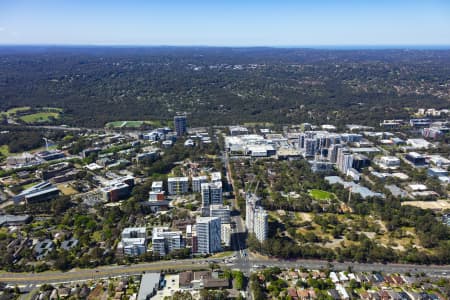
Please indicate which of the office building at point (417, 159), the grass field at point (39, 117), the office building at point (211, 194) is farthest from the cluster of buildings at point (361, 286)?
the grass field at point (39, 117)

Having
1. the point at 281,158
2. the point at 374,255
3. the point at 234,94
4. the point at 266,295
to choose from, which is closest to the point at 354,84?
the point at 234,94

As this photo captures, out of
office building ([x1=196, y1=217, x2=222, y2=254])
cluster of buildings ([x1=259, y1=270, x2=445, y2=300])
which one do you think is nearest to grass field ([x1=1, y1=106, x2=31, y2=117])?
office building ([x1=196, y1=217, x2=222, y2=254])

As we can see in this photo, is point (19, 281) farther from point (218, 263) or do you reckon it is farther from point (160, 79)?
point (160, 79)

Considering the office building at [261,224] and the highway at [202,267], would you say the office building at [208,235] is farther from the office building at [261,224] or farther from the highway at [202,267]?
the office building at [261,224]

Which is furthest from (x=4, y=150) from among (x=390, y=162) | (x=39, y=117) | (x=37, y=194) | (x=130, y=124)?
(x=390, y=162)

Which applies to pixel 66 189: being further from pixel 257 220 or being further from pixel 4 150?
pixel 257 220

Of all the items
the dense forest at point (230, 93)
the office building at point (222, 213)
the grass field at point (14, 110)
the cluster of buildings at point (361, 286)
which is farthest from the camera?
the grass field at point (14, 110)
